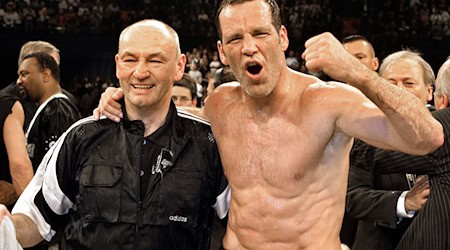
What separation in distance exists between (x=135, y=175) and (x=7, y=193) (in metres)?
1.54

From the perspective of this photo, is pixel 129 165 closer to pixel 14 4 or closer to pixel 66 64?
pixel 66 64

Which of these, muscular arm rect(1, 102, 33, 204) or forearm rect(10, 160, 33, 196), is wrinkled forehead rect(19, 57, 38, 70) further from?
forearm rect(10, 160, 33, 196)

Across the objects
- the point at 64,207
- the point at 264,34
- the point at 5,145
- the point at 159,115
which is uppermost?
the point at 264,34

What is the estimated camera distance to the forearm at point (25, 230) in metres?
2.09

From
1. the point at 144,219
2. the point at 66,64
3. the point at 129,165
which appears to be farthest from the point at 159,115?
the point at 66,64

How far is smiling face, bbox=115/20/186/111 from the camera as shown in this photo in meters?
2.12

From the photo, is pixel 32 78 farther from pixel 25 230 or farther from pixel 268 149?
pixel 268 149

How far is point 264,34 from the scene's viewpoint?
2.13 metres

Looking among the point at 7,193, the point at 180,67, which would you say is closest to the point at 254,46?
the point at 180,67

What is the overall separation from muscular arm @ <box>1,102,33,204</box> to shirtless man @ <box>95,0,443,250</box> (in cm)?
125

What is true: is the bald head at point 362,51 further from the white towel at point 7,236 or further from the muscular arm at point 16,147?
the white towel at point 7,236

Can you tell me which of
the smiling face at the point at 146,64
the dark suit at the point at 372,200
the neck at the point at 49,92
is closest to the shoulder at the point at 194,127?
the smiling face at the point at 146,64

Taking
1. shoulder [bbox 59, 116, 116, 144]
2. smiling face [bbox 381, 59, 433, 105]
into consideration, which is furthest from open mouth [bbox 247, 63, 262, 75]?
smiling face [bbox 381, 59, 433, 105]

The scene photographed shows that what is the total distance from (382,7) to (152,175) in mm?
12881
